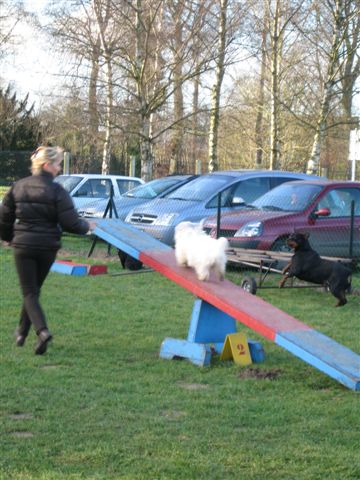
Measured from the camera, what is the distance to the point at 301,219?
47.7ft

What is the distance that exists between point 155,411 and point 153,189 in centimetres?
1387

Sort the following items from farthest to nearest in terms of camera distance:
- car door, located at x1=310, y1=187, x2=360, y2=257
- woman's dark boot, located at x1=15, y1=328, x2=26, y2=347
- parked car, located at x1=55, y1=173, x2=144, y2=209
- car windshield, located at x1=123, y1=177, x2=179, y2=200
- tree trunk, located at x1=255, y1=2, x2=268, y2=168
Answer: tree trunk, located at x1=255, y1=2, x2=268, y2=168
parked car, located at x1=55, y1=173, x2=144, y2=209
car windshield, located at x1=123, y1=177, x2=179, y2=200
car door, located at x1=310, y1=187, x2=360, y2=257
woman's dark boot, located at x1=15, y1=328, x2=26, y2=347

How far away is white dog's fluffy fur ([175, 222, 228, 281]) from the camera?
8625 mm

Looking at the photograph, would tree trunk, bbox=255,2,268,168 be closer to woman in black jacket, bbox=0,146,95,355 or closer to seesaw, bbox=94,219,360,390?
seesaw, bbox=94,219,360,390

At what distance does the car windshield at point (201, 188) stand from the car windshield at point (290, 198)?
159cm

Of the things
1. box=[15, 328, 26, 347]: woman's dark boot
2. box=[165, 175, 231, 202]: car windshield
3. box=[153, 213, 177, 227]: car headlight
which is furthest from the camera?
box=[165, 175, 231, 202]: car windshield

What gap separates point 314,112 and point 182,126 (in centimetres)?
583

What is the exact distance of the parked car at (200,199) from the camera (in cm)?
1636

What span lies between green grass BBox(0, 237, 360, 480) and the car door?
456 centimetres

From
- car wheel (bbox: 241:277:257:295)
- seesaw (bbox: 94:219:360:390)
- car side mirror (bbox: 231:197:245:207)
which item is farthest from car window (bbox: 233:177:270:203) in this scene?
seesaw (bbox: 94:219:360:390)

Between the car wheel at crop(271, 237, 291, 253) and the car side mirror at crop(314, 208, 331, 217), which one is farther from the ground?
the car side mirror at crop(314, 208, 331, 217)

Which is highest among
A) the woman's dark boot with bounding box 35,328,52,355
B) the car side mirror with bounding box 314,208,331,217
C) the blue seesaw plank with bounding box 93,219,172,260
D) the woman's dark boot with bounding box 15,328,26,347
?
the car side mirror with bounding box 314,208,331,217

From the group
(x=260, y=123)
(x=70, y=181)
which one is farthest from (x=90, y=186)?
(x=260, y=123)

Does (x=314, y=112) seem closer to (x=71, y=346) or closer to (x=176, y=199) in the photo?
(x=176, y=199)
